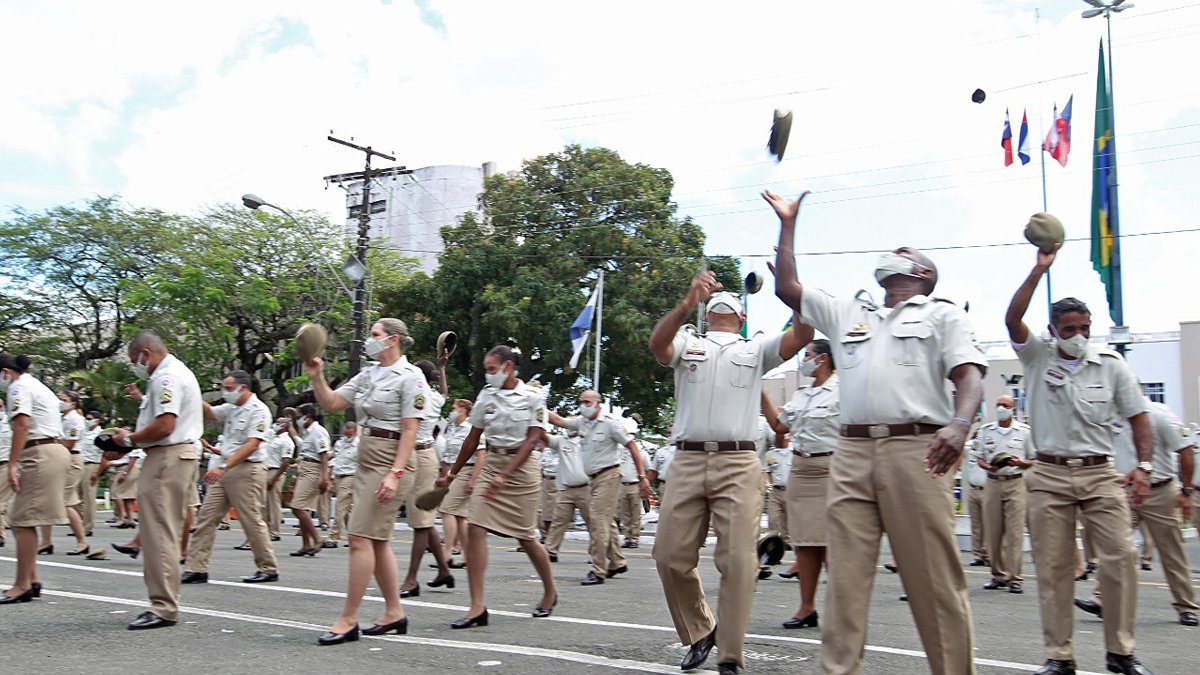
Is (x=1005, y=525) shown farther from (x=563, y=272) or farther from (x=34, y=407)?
(x=563, y=272)

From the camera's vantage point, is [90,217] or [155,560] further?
[90,217]

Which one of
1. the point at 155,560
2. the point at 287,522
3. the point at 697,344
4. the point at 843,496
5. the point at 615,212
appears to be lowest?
the point at 287,522

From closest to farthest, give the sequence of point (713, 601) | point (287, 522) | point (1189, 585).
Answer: point (1189, 585) < point (713, 601) < point (287, 522)

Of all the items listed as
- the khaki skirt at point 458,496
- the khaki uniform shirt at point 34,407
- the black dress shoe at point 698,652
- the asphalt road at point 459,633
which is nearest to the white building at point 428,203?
the asphalt road at point 459,633

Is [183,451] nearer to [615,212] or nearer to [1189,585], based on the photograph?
[1189,585]

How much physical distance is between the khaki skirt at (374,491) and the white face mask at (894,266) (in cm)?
337

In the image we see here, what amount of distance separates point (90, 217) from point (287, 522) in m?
19.4

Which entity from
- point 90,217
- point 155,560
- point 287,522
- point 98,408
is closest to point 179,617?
point 155,560

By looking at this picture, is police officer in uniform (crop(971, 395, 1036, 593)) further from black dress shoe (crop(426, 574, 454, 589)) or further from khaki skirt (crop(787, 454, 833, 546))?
black dress shoe (crop(426, 574, 454, 589))

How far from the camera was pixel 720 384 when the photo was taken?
6.23 metres

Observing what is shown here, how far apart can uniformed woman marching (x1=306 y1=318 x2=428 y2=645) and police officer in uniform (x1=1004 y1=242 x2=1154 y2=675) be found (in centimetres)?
370

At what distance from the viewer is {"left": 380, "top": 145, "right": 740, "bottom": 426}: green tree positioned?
3556 centimetres

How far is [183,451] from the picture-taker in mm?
7691

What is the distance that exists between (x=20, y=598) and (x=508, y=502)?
11.9 feet
